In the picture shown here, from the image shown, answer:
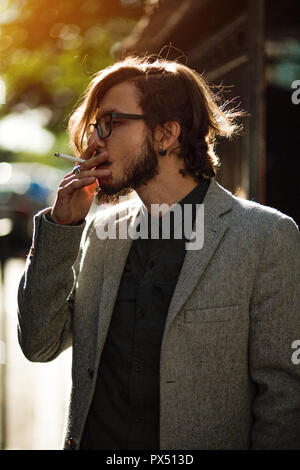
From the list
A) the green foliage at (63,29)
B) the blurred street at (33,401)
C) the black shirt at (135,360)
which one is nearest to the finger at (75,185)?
the black shirt at (135,360)

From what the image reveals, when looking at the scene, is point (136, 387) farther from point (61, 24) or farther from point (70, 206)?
point (61, 24)

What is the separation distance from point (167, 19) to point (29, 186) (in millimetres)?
13383

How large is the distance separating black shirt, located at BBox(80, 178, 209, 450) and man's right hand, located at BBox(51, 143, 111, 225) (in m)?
0.32

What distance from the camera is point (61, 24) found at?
8398mm

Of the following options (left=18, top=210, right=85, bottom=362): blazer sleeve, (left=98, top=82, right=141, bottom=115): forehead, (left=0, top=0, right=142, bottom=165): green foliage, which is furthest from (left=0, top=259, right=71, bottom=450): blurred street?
(left=0, top=0, right=142, bottom=165): green foliage

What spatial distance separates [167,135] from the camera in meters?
2.80

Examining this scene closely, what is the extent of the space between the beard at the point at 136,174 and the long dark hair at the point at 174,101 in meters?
0.15

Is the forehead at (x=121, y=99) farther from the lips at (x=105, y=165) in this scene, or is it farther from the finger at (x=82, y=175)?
the finger at (x=82, y=175)

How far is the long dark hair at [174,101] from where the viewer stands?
2.76 m

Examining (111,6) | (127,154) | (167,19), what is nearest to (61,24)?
(111,6)

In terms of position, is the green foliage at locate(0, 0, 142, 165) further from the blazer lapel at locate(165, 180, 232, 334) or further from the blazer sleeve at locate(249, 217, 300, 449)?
the blazer sleeve at locate(249, 217, 300, 449)

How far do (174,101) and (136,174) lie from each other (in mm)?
461

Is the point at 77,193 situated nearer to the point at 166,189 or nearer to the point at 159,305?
the point at 166,189
